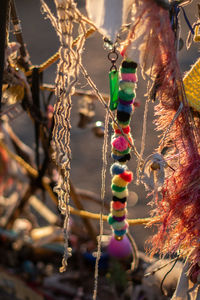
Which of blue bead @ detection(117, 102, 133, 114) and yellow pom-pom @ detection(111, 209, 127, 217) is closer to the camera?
blue bead @ detection(117, 102, 133, 114)

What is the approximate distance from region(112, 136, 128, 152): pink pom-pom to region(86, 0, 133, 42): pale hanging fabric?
0.26m

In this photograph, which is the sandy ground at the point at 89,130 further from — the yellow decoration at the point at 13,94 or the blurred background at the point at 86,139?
the yellow decoration at the point at 13,94

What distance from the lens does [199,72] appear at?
0.98 metres

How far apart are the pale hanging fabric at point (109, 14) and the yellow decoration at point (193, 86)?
22 cm

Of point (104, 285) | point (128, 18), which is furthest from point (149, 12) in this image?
point (104, 285)

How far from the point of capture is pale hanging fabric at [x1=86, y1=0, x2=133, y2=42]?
0.87m

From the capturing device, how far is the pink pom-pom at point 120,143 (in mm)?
1020

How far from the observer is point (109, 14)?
87cm

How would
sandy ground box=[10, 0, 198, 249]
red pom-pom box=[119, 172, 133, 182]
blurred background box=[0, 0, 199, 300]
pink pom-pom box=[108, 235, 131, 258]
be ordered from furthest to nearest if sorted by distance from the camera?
sandy ground box=[10, 0, 198, 249] < blurred background box=[0, 0, 199, 300] < pink pom-pom box=[108, 235, 131, 258] < red pom-pom box=[119, 172, 133, 182]

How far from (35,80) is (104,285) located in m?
1.00

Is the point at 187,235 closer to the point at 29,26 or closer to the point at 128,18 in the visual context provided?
the point at 128,18

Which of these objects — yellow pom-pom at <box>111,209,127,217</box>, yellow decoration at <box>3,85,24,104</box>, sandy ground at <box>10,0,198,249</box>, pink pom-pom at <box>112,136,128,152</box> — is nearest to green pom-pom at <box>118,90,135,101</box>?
pink pom-pom at <box>112,136,128,152</box>

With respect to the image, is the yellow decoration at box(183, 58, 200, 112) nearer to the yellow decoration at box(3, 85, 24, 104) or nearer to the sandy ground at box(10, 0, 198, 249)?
the yellow decoration at box(3, 85, 24, 104)

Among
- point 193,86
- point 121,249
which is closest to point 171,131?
point 193,86
